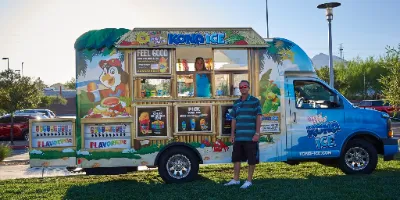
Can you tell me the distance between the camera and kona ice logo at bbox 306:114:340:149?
943 centimetres

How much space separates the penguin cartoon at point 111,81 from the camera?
8789mm

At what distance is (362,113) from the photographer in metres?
9.63

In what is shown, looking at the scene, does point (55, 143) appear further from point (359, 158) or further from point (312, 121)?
point (359, 158)

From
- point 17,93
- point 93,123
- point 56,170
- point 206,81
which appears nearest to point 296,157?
point 206,81

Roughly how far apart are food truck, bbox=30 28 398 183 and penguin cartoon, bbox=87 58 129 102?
0.06 feet

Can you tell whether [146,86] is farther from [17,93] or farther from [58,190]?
[17,93]

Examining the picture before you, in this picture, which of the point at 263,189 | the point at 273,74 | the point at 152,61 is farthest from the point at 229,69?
the point at 263,189

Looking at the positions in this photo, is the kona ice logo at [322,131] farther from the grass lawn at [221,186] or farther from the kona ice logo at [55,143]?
the kona ice logo at [55,143]

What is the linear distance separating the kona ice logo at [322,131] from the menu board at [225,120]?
63.5 inches

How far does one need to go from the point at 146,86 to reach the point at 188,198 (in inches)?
96.0

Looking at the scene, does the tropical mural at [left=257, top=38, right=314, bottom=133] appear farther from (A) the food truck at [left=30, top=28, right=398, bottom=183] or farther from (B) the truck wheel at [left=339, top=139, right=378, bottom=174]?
(B) the truck wheel at [left=339, top=139, right=378, bottom=174]

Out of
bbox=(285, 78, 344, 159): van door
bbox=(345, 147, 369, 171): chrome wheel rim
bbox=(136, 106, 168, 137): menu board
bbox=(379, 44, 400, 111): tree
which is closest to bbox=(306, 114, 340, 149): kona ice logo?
bbox=(285, 78, 344, 159): van door

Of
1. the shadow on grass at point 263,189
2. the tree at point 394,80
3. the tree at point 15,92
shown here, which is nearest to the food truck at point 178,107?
the shadow on grass at point 263,189

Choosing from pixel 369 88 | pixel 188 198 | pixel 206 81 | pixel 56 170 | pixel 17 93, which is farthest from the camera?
pixel 369 88
